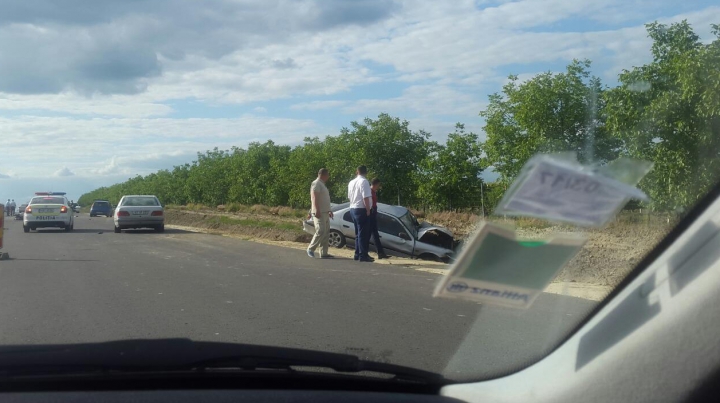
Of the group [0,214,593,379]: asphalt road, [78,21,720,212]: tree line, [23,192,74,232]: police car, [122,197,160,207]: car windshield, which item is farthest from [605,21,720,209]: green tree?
[23,192,74,232]: police car

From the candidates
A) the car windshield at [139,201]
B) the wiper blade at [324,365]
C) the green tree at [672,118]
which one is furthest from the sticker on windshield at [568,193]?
the car windshield at [139,201]

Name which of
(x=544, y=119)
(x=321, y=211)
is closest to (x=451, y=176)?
(x=321, y=211)

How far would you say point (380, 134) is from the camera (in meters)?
28.4

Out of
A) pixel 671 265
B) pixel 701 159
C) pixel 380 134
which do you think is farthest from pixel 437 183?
pixel 671 265

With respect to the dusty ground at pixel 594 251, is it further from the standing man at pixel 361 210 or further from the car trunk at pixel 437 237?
the car trunk at pixel 437 237

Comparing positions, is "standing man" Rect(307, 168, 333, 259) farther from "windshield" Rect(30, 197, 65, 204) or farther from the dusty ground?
"windshield" Rect(30, 197, 65, 204)

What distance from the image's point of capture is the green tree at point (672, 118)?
3129mm

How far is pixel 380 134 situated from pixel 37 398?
26.1 metres

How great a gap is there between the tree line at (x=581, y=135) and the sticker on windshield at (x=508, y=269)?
1.31 ft

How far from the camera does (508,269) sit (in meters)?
2.36

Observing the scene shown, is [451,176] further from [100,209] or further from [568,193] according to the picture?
[100,209]

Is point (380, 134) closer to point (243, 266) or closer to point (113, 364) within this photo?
point (243, 266)

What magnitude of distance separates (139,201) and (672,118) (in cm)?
2211

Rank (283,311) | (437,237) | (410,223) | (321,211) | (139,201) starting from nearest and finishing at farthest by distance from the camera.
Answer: (283,311)
(321,211)
(437,237)
(410,223)
(139,201)
